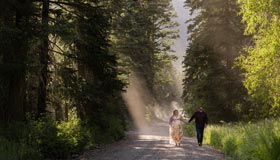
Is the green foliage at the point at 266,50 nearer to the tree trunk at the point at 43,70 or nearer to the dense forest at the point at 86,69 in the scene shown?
the dense forest at the point at 86,69

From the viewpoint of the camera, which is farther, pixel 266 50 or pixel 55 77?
pixel 55 77

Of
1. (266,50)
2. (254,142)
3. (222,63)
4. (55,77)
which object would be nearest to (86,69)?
(55,77)

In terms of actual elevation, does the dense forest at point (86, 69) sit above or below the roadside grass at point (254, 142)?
above

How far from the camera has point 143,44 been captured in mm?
47750

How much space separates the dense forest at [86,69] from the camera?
13.5 m

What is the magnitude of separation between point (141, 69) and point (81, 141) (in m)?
31.6

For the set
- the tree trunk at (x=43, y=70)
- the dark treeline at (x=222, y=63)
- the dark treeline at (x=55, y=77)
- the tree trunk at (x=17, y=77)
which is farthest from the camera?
the dark treeline at (x=222, y=63)

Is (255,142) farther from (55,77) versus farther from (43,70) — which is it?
(55,77)

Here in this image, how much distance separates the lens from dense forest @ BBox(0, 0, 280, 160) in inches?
530

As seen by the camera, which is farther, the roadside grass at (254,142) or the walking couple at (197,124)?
the walking couple at (197,124)

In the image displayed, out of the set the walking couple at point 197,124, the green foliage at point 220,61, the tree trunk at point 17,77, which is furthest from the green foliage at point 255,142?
the green foliage at point 220,61

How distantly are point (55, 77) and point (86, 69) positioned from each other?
264 cm

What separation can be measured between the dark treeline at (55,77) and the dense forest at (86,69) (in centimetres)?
4

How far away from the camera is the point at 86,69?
2109cm
